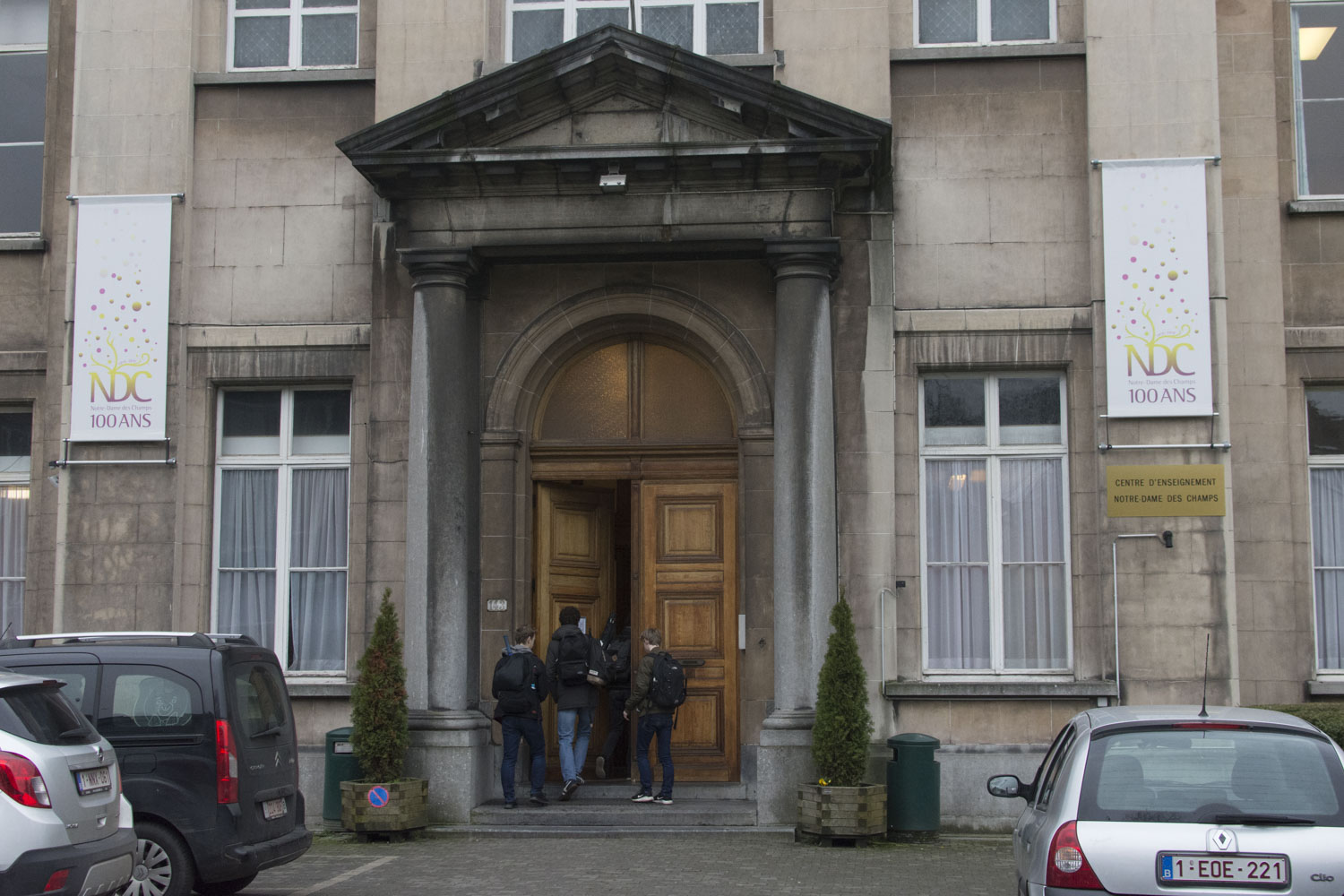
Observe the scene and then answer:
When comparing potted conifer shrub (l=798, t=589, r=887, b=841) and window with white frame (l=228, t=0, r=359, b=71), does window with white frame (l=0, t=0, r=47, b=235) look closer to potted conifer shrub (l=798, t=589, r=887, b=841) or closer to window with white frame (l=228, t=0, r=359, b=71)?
window with white frame (l=228, t=0, r=359, b=71)

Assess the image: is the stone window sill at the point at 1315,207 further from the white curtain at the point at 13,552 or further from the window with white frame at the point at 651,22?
the white curtain at the point at 13,552

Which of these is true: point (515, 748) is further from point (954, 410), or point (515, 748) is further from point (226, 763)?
point (954, 410)

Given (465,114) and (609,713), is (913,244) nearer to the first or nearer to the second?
(465,114)

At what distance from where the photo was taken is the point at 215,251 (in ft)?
49.3

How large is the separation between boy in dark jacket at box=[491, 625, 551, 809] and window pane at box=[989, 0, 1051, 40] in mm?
7520

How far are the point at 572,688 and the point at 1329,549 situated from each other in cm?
733

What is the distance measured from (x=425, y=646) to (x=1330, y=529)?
28.3 ft

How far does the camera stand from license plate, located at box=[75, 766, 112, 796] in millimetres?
7617

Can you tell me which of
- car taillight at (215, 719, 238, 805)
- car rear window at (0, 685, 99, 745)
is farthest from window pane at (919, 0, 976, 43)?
car rear window at (0, 685, 99, 745)

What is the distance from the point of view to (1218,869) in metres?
6.47

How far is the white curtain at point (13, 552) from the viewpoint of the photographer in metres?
15.3

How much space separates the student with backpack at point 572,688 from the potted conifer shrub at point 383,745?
54.8 inches

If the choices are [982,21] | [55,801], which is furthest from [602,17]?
[55,801]


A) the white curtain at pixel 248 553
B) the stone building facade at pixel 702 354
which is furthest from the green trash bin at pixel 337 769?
the white curtain at pixel 248 553
